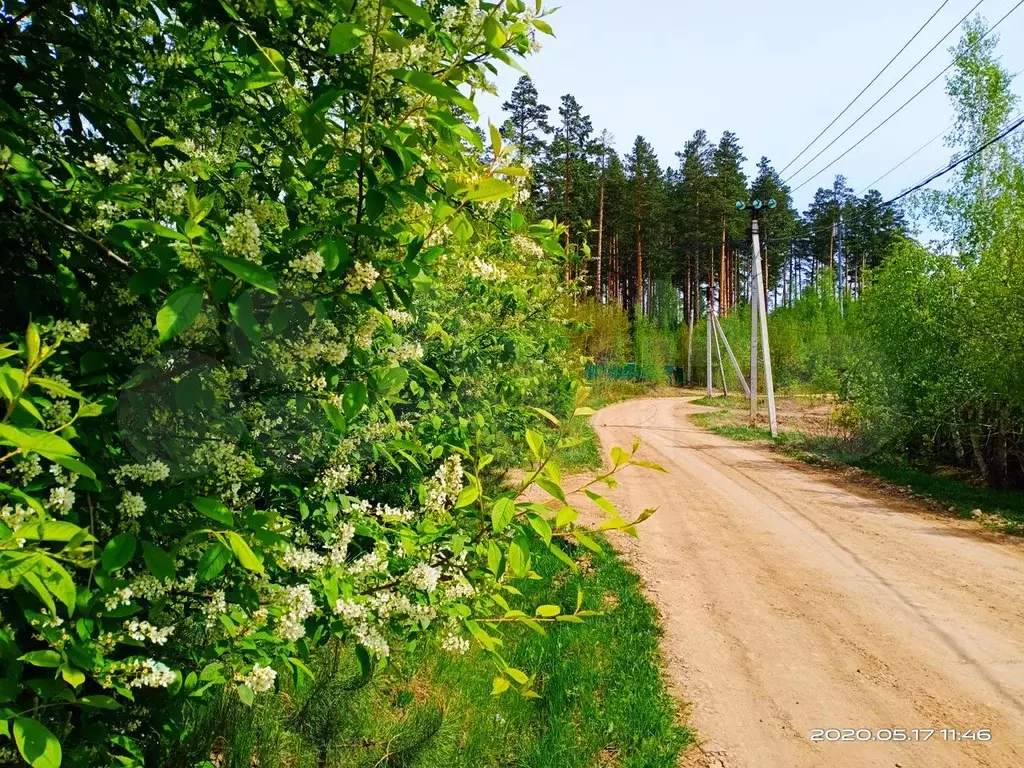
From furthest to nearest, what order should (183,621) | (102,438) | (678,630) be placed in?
(678,630) → (183,621) → (102,438)

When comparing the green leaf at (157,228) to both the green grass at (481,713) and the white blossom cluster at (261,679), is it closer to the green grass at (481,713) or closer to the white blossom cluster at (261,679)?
the white blossom cluster at (261,679)

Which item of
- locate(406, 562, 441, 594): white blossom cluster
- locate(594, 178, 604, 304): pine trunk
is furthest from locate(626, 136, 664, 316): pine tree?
locate(406, 562, 441, 594): white blossom cluster

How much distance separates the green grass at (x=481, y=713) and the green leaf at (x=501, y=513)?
819mm

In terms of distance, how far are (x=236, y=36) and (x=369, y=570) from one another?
123 cm

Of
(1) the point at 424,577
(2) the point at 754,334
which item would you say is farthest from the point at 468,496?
(2) the point at 754,334

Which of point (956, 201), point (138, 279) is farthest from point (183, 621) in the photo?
point (956, 201)

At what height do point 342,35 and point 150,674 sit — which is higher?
point 342,35

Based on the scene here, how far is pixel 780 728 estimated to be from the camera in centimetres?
377

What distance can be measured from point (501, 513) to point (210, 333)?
0.69 m

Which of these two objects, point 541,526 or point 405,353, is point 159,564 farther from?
point 405,353

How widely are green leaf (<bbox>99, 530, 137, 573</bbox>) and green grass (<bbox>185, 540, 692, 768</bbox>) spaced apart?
93 centimetres

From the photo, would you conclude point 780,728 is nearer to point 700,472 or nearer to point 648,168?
point 700,472

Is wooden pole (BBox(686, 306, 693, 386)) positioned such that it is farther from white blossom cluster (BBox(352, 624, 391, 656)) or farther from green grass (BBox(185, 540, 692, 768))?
white blossom cluster (BBox(352, 624, 391, 656))

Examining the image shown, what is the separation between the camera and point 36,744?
0.94 meters
